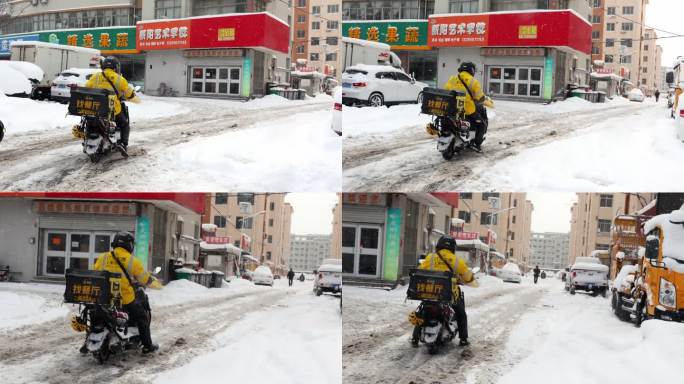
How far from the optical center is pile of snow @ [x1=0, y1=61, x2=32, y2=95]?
5414 millimetres

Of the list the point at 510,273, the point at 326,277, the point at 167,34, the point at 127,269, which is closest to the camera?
the point at 167,34

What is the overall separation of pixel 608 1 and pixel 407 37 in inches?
51.9

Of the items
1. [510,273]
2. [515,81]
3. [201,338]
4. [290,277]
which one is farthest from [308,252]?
[515,81]

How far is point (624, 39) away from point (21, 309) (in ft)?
17.4

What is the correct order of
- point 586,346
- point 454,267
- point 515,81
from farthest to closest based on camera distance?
1. point 454,267
2. point 586,346
3. point 515,81

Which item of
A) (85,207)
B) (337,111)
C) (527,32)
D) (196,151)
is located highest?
(527,32)

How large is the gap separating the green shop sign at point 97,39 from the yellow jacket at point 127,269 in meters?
1.61

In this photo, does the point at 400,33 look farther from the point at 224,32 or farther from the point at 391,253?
the point at 391,253

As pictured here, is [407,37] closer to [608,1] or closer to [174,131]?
[608,1]

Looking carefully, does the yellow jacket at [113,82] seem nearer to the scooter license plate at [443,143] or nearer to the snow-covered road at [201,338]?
the snow-covered road at [201,338]

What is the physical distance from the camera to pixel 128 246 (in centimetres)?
605

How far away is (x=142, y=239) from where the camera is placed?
20.9 ft

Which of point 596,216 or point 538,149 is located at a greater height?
point 538,149

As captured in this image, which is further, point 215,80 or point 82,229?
point 82,229
